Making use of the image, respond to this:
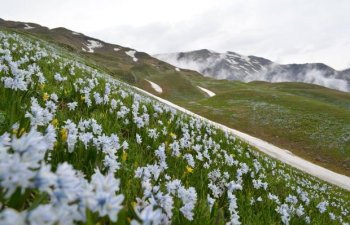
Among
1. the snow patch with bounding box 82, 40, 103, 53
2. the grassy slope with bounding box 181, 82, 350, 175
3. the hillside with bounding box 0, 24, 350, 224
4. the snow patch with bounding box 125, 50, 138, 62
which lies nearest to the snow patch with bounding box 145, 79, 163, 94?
the grassy slope with bounding box 181, 82, 350, 175

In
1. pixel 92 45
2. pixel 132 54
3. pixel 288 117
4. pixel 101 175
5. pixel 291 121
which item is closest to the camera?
pixel 101 175

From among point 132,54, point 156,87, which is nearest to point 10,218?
point 156,87

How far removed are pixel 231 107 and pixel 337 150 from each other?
24.8m

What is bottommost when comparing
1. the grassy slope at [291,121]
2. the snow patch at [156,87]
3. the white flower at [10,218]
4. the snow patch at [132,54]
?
the grassy slope at [291,121]

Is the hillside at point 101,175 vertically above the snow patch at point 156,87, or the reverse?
the snow patch at point 156,87

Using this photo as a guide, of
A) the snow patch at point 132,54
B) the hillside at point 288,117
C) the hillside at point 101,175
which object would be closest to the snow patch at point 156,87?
the hillside at point 288,117

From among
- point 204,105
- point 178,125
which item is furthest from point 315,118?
point 178,125

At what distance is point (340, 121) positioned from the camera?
5494cm

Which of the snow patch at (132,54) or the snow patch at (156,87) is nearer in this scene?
the snow patch at (156,87)

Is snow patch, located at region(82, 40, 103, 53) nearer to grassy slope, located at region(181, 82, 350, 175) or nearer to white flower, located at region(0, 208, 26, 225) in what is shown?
grassy slope, located at region(181, 82, 350, 175)

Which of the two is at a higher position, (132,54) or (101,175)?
(132,54)

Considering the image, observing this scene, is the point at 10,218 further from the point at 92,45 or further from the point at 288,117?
the point at 92,45

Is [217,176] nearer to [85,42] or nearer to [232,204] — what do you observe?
[232,204]

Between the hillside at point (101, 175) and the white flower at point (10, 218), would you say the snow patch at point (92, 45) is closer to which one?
the hillside at point (101, 175)
